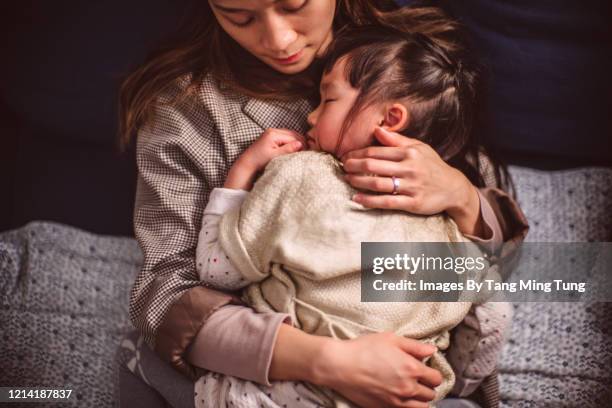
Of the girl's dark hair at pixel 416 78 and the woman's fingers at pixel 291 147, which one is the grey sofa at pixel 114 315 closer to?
the girl's dark hair at pixel 416 78

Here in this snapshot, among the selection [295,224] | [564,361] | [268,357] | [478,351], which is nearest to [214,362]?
[268,357]

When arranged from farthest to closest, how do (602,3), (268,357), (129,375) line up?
(602,3) < (129,375) < (268,357)

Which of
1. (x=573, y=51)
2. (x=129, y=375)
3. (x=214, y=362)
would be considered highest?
(x=573, y=51)

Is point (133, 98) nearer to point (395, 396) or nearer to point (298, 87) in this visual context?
point (298, 87)

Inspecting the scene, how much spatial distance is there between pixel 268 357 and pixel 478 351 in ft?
0.87

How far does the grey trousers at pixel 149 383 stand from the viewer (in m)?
0.75

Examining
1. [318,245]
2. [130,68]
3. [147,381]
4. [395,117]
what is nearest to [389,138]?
[395,117]

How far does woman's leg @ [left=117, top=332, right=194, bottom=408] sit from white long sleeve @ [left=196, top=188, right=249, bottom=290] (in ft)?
0.44

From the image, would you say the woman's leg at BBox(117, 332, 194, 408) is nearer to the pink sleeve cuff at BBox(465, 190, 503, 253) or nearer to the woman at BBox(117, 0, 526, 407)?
the woman at BBox(117, 0, 526, 407)

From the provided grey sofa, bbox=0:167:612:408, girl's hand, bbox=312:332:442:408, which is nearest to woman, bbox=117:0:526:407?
girl's hand, bbox=312:332:442:408

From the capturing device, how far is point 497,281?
77 centimetres

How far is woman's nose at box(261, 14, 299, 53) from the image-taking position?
71 centimetres

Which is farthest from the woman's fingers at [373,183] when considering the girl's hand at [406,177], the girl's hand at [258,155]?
the girl's hand at [258,155]

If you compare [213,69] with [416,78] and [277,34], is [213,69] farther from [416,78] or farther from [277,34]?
[416,78]
